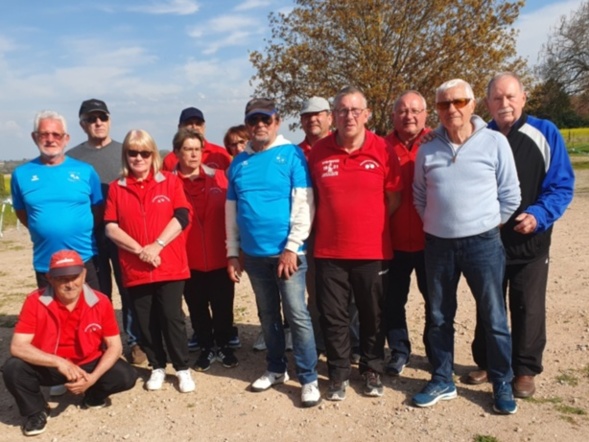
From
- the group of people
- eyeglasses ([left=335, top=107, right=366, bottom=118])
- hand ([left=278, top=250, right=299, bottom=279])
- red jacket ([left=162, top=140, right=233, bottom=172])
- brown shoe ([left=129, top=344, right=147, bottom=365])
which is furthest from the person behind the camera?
red jacket ([left=162, top=140, right=233, bottom=172])

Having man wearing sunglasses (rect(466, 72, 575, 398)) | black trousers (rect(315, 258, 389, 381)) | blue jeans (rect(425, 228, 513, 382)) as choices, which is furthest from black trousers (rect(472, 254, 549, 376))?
black trousers (rect(315, 258, 389, 381))

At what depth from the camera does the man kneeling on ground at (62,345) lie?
3.96 meters

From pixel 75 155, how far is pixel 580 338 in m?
5.10

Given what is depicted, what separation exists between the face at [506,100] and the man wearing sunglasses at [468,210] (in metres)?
0.25

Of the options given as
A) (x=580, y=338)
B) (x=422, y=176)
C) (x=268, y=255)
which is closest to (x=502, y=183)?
(x=422, y=176)

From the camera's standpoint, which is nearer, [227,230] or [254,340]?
[227,230]

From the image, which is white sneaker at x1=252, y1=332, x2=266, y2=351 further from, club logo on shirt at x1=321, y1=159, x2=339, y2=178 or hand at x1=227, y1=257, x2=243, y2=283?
club logo on shirt at x1=321, y1=159, x2=339, y2=178

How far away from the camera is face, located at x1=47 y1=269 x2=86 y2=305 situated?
394cm

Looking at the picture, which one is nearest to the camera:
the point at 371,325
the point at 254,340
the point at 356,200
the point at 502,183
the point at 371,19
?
the point at 502,183

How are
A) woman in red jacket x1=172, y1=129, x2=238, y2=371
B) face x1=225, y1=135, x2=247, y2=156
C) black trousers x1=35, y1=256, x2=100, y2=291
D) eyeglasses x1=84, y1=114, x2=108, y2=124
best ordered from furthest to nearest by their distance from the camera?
face x1=225, y1=135, x2=247, y2=156 < eyeglasses x1=84, y1=114, x2=108, y2=124 < woman in red jacket x1=172, y1=129, x2=238, y2=371 < black trousers x1=35, y1=256, x2=100, y2=291

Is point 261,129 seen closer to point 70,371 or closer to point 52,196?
point 52,196

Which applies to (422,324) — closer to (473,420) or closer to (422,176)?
(473,420)

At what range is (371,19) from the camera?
19.0 meters

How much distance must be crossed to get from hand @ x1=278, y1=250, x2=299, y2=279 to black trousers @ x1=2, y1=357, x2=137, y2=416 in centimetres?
145
